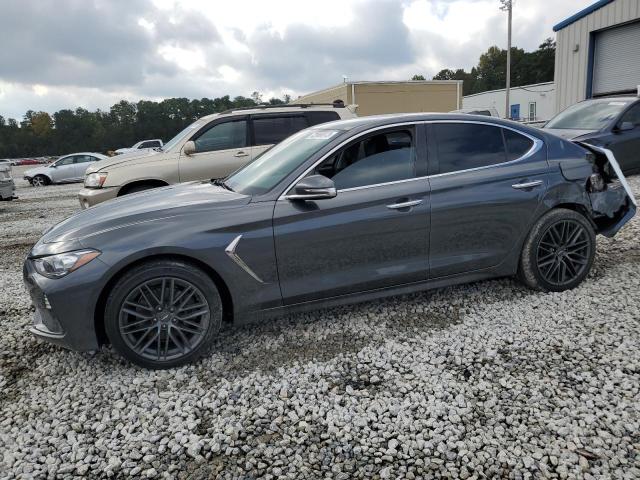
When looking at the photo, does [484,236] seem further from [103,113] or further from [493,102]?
[103,113]

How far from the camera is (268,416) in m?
2.63

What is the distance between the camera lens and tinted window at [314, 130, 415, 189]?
344 centimetres

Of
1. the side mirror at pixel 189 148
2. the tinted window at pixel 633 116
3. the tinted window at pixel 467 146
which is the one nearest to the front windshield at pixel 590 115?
the tinted window at pixel 633 116

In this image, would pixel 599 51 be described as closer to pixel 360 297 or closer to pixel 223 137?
pixel 223 137

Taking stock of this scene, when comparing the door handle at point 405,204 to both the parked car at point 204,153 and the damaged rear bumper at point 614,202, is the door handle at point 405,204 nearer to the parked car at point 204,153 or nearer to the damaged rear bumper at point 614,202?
the damaged rear bumper at point 614,202

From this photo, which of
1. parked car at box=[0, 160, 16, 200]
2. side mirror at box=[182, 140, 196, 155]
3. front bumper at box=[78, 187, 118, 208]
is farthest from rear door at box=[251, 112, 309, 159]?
parked car at box=[0, 160, 16, 200]

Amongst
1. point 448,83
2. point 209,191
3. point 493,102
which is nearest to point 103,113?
point 493,102

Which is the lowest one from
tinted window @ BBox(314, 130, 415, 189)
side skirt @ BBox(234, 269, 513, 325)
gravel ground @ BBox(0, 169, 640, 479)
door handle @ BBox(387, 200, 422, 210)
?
gravel ground @ BBox(0, 169, 640, 479)

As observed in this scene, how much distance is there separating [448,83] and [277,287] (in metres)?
28.8

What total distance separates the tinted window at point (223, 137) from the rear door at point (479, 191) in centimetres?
430

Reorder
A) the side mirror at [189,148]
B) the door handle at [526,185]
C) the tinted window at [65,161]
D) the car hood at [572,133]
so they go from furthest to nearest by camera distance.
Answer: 1. the tinted window at [65,161]
2. the car hood at [572,133]
3. the side mirror at [189,148]
4. the door handle at [526,185]

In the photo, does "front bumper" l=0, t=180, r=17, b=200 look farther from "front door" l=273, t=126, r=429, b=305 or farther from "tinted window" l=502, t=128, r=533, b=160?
"tinted window" l=502, t=128, r=533, b=160

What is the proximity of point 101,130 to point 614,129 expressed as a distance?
94818mm

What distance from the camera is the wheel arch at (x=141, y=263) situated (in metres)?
2.97
